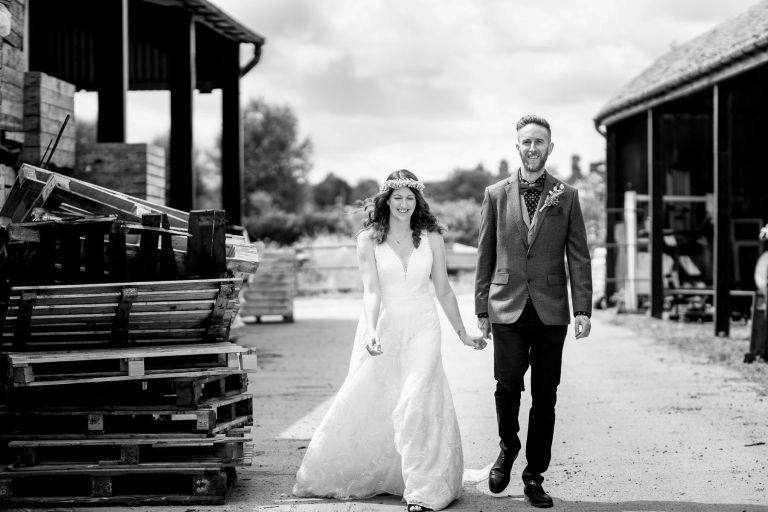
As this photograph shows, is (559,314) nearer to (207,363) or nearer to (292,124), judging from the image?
(207,363)

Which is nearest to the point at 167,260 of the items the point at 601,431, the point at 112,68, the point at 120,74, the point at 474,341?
the point at 474,341

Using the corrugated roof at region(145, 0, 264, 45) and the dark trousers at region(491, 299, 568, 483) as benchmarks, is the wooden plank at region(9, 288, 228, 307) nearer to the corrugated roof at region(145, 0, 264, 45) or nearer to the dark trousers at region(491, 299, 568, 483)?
the dark trousers at region(491, 299, 568, 483)

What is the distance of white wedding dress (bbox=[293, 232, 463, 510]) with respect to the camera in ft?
20.1

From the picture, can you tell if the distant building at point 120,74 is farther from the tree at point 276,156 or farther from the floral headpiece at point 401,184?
the tree at point 276,156

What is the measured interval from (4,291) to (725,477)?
15.5 ft

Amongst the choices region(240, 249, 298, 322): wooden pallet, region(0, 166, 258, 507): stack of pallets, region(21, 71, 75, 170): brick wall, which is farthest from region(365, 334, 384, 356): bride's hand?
region(240, 249, 298, 322): wooden pallet

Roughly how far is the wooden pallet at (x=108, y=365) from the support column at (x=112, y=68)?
769 cm

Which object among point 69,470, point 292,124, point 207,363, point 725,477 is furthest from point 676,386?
point 292,124

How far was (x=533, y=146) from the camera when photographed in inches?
244

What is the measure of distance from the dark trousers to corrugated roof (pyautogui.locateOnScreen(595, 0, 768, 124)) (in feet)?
31.9

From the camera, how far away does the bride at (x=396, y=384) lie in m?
6.14

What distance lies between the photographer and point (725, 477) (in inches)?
268

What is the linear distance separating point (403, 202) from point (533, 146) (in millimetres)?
908

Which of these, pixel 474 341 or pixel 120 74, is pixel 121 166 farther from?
pixel 474 341
